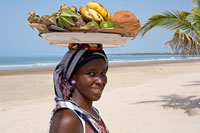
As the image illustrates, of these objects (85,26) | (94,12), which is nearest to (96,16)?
(94,12)

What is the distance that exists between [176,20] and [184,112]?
263 centimetres

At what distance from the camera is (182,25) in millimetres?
5891

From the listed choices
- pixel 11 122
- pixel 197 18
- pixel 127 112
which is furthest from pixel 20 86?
pixel 197 18

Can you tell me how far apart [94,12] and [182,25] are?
493 centimetres

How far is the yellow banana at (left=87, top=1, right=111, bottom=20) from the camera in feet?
5.24

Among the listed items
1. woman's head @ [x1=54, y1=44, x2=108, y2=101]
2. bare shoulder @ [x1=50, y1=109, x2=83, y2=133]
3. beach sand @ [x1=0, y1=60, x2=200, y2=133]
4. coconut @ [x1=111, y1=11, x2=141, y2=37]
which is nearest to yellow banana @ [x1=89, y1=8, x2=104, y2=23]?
coconut @ [x1=111, y1=11, x2=141, y2=37]

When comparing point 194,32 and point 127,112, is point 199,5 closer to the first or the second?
point 194,32

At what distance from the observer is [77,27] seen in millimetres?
1331

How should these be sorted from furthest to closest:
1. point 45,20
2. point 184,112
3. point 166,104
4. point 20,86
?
point 20,86, point 166,104, point 184,112, point 45,20

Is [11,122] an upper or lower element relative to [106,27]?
lower

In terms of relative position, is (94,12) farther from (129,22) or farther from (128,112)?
(128,112)

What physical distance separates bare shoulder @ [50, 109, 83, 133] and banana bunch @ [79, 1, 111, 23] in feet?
2.08

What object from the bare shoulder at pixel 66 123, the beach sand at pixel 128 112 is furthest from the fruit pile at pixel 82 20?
the beach sand at pixel 128 112

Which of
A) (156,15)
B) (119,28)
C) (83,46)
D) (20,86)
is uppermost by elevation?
(156,15)
